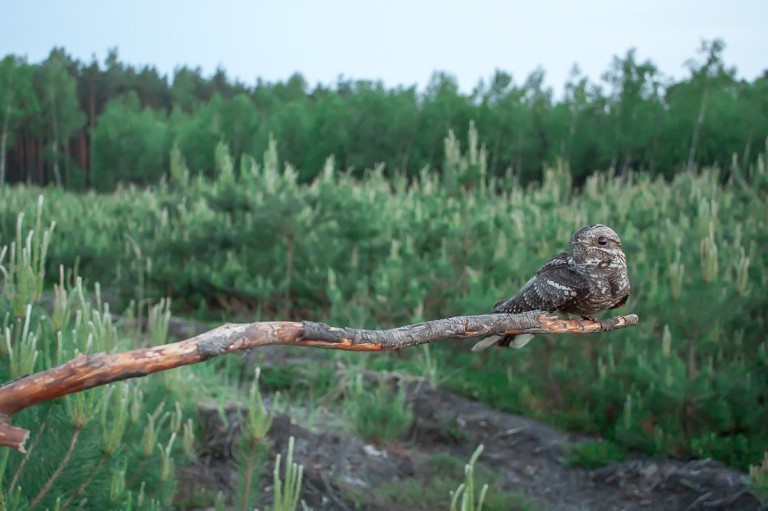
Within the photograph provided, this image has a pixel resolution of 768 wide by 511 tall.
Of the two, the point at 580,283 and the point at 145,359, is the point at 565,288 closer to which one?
the point at 580,283

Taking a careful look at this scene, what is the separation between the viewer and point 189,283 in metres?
9.08

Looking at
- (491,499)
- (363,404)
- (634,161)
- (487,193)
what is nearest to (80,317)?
(491,499)

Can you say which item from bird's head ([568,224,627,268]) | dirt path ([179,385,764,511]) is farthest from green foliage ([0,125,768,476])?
bird's head ([568,224,627,268])

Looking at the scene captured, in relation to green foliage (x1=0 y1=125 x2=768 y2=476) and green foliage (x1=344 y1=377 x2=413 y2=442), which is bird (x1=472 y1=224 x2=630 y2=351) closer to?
green foliage (x1=0 y1=125 x2=768 y2=476)

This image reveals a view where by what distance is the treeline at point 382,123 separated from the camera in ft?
55.2

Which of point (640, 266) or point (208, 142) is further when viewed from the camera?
point (208, 142)

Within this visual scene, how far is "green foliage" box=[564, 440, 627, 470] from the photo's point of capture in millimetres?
5758

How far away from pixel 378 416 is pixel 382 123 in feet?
57.7

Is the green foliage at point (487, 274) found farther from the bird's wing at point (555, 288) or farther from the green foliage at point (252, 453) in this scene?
the bird's wing at point (555, 288)

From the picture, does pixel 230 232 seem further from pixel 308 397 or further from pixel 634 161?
pixel 634 161

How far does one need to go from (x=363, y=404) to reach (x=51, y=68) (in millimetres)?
23215

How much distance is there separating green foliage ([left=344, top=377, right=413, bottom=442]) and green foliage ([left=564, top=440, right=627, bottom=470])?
1143 millimetres

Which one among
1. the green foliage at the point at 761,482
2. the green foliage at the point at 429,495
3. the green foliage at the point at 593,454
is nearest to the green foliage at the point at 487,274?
the green foliage at the point at 593,454

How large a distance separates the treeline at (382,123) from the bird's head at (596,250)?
10473mm
